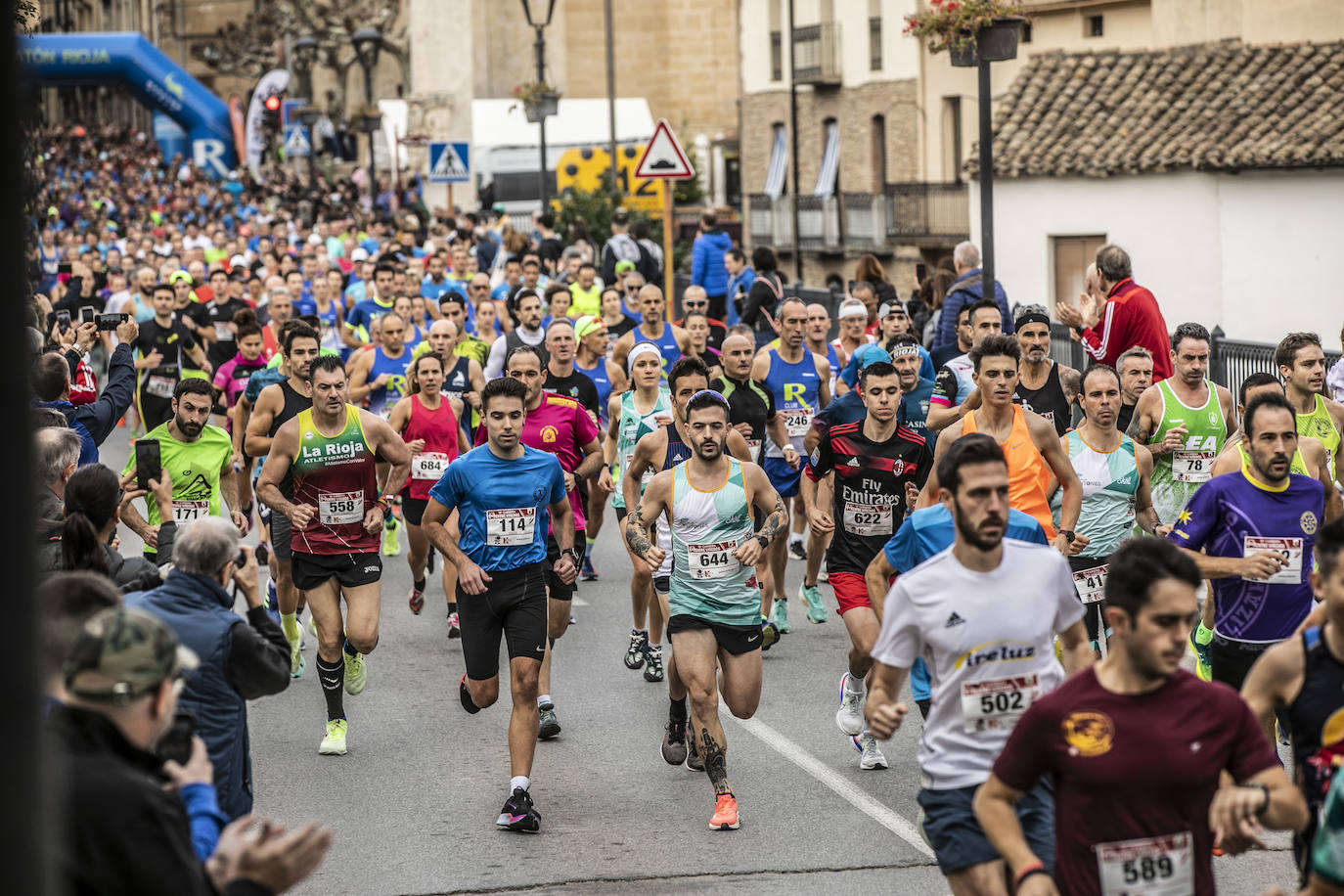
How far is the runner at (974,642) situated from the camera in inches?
207

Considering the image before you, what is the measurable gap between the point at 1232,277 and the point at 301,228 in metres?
21.4

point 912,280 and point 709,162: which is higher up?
point 709,162

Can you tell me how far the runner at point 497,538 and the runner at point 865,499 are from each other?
1.38m

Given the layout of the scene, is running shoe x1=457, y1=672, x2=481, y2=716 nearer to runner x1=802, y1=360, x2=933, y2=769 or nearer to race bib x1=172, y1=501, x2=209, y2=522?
runner x1=802, y1=360, x2=933, y2=769

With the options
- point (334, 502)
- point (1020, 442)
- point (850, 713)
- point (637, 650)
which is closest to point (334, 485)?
point (334, 502)

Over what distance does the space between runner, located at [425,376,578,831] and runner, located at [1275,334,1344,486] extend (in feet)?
12.2

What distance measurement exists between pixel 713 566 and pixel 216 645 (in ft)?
9.06

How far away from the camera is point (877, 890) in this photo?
268 inches

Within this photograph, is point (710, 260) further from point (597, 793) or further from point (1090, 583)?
point (597, 793)

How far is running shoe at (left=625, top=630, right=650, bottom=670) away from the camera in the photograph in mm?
10656

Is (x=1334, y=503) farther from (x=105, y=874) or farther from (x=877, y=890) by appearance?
(x=105, y=874)

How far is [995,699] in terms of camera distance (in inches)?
208

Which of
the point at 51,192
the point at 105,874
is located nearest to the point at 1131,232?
the point at 105,874

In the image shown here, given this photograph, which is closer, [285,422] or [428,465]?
[285,422]
